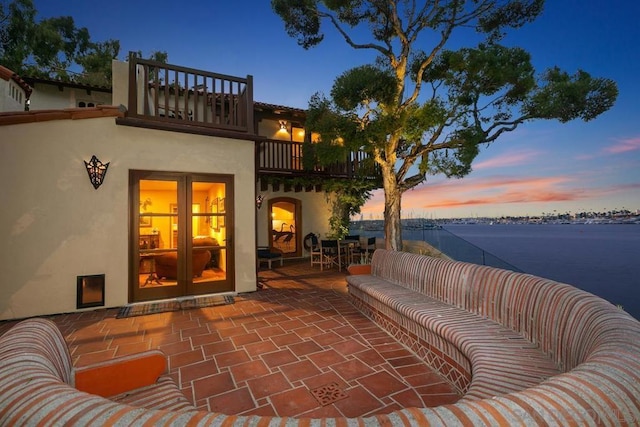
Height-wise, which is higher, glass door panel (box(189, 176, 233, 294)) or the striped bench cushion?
glass door panel (box(189, 176, 233, 294))

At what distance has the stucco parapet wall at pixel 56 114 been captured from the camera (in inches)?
162

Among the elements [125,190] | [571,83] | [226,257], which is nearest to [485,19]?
[571,83]

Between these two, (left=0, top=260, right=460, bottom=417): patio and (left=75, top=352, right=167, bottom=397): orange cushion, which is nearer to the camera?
(left=75, top=352, right=167, bottom=397): orange cushion

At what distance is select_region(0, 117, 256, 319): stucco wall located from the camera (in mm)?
4168

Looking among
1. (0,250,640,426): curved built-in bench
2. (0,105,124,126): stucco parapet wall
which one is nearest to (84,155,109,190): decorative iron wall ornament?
(0,105,124,126): stucco parapet wall

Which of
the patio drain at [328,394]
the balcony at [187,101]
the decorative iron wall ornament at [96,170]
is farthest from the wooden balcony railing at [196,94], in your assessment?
the patio drain at [328,394]

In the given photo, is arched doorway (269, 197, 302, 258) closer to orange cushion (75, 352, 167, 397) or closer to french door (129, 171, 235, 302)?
french door (129, 171, 235, 302)

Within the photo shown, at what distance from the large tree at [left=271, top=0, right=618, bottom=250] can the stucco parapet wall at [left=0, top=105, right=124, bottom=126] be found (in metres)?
4.31

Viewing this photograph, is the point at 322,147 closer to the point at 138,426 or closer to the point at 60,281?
the point at 60,281

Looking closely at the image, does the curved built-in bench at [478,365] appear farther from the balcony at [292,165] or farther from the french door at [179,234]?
the balcony at [292,165]

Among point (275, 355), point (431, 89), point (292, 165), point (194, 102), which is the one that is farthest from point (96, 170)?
point (431, 89)

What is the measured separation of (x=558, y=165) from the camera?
21875 mm

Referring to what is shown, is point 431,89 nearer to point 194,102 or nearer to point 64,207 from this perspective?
point 194,102

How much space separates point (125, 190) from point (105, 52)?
53.6 ft
